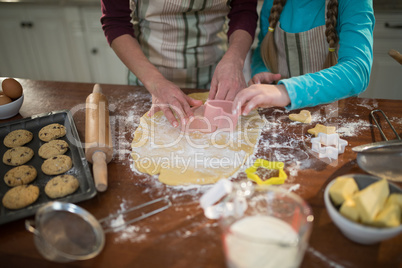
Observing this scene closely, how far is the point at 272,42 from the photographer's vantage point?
1.31 metres

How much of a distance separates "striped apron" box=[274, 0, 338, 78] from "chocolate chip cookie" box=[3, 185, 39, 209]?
1.08 metres

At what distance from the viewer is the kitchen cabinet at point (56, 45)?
260cm

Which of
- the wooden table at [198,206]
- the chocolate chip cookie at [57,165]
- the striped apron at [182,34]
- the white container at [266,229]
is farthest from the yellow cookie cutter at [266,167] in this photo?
the striped apron at [182,34]

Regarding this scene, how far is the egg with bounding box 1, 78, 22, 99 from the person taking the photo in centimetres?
114

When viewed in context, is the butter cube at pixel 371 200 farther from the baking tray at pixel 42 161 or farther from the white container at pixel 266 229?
the baking tray at pixel 42 161

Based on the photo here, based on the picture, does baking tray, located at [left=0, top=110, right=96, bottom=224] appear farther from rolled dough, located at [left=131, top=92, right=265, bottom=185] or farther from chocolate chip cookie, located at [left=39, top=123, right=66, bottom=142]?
rolled dough, located at [left=131, top=92, right=265, bottom=185]

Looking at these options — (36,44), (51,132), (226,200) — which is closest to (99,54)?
(36,44)

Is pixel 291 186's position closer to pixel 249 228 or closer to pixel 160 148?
pixel 249 228

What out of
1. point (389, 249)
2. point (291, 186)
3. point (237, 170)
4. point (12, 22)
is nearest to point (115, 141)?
point (237, 170)

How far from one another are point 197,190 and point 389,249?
0.44 meters

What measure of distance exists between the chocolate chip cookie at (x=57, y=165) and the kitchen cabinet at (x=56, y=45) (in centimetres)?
199

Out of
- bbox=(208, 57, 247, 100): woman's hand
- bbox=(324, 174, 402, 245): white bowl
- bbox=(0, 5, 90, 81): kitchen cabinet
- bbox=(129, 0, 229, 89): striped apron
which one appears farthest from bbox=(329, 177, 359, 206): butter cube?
bbox=(0, 5, 90, 81): kitchen cabinet

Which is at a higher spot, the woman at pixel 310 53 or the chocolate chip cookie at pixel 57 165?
the woman at pixel 310 53

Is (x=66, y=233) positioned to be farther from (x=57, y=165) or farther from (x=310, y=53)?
(x=310, y=53)
